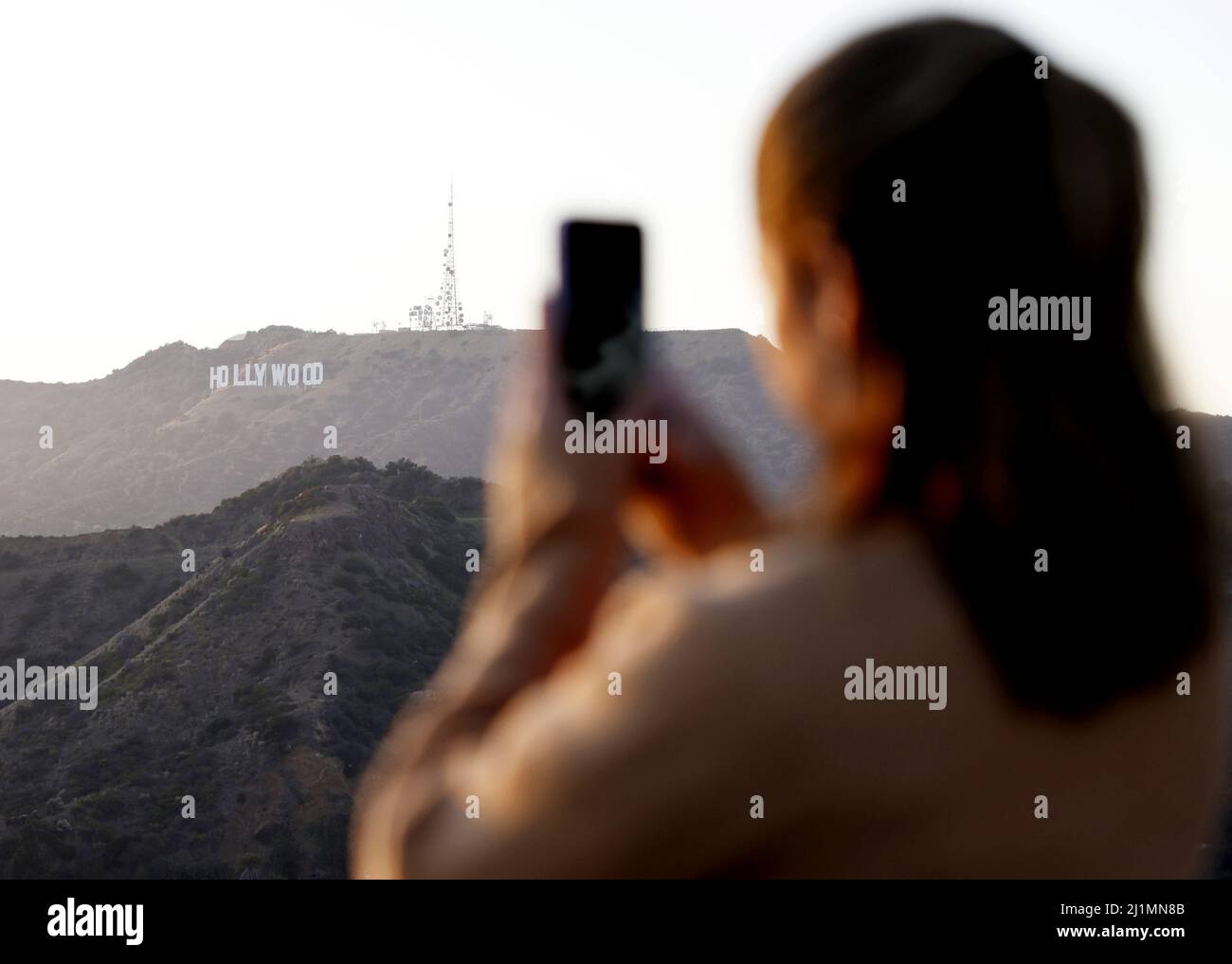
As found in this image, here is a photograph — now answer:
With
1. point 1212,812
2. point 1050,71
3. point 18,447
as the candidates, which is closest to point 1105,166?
point 1050,71

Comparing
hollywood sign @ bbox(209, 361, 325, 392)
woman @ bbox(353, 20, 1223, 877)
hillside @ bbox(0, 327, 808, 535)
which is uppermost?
hollywood sign @ bbox(209, 361, 325, 392)

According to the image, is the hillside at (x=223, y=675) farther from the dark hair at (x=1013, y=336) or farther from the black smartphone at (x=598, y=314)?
the dark hair at (x=1013, y=336)

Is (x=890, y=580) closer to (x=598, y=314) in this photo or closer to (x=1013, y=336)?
(x=1013, y=336)

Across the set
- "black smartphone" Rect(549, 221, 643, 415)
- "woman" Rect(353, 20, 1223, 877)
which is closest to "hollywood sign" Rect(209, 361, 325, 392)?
"black smartphone" Rect(549, 221, 643, 415)

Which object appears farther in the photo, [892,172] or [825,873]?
[892,172]

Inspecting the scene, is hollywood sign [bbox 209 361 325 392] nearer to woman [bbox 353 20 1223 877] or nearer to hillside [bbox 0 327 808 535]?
hillside [bbox 0 327 808 535]
